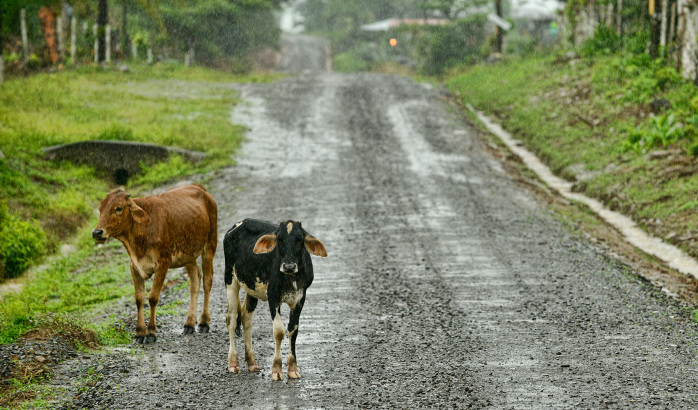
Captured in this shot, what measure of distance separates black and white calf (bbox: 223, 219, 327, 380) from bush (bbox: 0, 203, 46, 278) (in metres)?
7.26

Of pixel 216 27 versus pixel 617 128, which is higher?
pixel 216 27

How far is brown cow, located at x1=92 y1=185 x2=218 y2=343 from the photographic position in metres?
8.90

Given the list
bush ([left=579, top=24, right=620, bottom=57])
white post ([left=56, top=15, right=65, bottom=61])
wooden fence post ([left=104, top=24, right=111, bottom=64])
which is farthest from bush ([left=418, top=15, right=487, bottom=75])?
white post ([left=56, top=15, right=65, bottom=61])

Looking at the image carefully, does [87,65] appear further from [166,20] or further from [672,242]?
[672,242]

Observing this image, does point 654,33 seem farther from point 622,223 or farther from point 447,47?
point 447,47

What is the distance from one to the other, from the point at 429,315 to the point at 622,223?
8.34 metres

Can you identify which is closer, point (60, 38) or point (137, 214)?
point (137, 214)

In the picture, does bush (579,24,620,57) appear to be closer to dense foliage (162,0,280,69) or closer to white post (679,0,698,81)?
white post (679,0,698,81)

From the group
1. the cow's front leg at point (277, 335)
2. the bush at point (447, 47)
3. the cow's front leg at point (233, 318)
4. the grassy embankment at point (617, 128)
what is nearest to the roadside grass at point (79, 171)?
the cow's front leg at point (233, 318)

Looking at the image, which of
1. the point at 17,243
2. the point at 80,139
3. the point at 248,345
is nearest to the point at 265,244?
the point at 248,345

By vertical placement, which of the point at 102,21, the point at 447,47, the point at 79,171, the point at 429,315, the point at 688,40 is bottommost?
the point at 429,315

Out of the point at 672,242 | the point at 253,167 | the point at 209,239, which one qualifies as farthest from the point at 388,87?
the point at 209,239

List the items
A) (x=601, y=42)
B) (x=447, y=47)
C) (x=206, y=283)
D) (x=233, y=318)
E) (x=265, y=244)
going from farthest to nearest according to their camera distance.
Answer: (x=447, y=47)
(x=601, y=42)
(x=206, y=283)
(x=233, y=318)
(x=265, y=244)

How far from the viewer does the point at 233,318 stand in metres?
8.19
